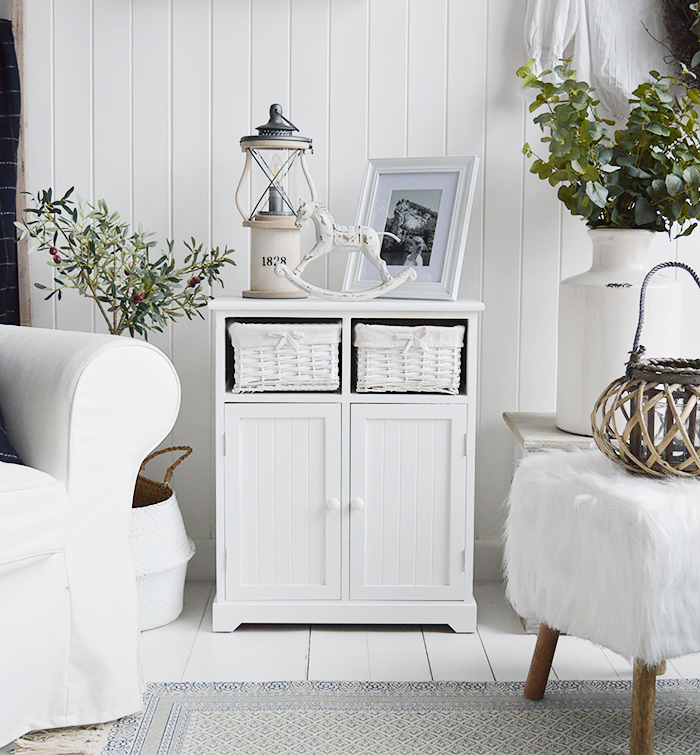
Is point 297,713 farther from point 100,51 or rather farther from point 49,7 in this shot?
point 49,7

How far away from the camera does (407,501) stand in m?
2.12

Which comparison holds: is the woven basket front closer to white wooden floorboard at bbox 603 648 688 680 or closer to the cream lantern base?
the cream lantern base

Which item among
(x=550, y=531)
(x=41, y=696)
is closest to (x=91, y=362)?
(x=41, y=696)

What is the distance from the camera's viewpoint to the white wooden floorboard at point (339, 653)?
1.91 m

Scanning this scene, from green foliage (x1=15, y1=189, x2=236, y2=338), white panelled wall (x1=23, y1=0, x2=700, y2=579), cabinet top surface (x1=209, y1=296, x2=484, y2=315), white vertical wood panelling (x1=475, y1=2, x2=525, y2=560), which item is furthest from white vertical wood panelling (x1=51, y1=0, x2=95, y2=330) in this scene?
white vertical wood panelling (x1=475, y1=2, x2=525, y2=560)

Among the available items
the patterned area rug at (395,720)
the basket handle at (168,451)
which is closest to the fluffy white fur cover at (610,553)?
the patterned area rug at (395,720)

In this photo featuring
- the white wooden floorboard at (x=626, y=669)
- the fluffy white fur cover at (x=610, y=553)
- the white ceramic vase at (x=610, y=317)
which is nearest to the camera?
the fluffy white fur cover at (x=610, y=553)

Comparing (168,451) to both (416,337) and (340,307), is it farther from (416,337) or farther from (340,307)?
(416,337)

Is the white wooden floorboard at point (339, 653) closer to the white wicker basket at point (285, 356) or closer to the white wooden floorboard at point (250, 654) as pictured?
the white wooden floorboard at point (250, 654)

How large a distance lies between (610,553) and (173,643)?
1.15 metres

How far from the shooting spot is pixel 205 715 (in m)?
1.71

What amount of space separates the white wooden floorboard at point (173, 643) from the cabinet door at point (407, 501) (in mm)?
437

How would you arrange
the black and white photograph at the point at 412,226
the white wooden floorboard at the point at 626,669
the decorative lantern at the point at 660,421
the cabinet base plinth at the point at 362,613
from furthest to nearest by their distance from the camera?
the black and white photograph at the point at 412,226 → the cabinet base plinth at the point at 362,613 → the white wooden floorboard at the point at 626,669 → the decorative lantern at the point at 660,421

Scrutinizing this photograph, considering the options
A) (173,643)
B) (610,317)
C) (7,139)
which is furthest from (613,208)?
(7,139)
